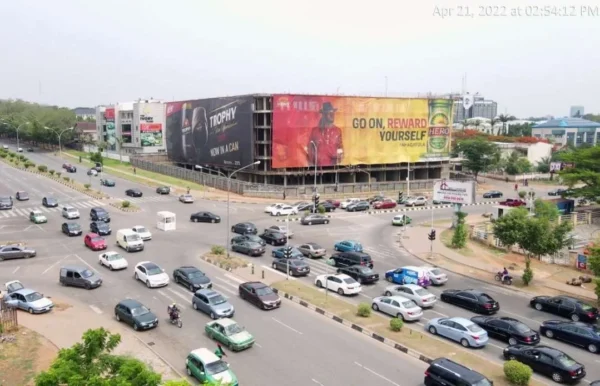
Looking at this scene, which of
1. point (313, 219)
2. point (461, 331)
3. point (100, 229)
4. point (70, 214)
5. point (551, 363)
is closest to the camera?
point (551, 363)

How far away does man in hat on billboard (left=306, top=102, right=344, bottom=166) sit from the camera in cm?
9519

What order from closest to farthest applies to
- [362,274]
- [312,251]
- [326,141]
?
[362,274] < [312,251] < [326,141]

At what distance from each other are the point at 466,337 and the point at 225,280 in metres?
18.2

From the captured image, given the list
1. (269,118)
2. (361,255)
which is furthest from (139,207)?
(361,255)

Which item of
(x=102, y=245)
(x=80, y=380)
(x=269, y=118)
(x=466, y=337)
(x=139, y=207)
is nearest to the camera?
(x=80, y=380)

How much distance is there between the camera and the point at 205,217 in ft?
203

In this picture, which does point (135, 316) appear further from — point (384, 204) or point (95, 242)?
point (384, 204)

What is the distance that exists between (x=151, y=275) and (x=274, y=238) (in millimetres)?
15727

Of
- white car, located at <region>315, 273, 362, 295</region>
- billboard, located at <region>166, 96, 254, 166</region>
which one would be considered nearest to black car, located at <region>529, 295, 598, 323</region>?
white car, located at <region>315, 273, 362, 295</region>

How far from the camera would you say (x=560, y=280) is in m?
42.4

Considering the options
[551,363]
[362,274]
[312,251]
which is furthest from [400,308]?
[312,251]

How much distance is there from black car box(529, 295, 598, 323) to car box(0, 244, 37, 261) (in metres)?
40.1

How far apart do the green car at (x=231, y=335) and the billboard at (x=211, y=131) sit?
67311 millimetres

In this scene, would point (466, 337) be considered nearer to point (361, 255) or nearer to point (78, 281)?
point (361, 255)
